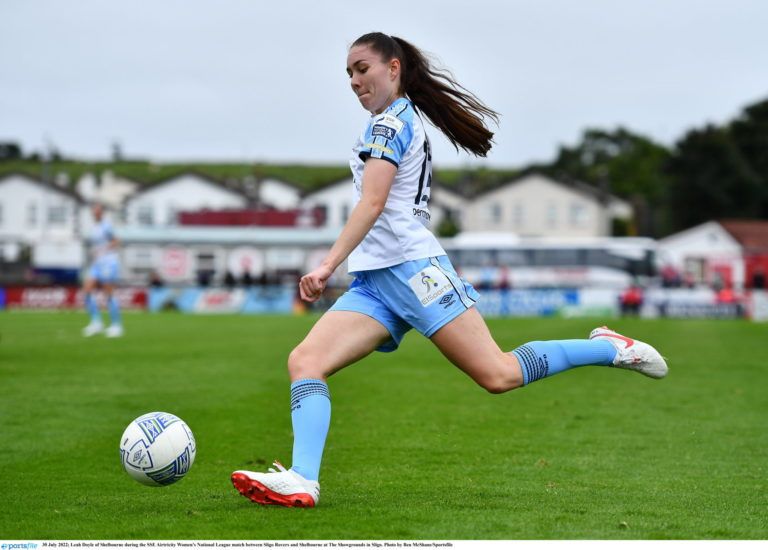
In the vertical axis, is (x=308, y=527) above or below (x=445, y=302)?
below

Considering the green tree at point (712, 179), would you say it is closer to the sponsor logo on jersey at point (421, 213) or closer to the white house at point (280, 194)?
the white house at point (280, 194)

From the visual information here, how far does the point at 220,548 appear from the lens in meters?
4.79

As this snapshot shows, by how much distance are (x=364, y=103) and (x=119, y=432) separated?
4.60m

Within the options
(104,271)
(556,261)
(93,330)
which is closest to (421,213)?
(104,271)

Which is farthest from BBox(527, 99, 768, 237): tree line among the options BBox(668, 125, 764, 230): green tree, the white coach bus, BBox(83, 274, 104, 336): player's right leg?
BBox(83, 274, 104, 336): player's right leg

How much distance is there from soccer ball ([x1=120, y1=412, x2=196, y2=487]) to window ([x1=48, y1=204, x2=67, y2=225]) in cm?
9518

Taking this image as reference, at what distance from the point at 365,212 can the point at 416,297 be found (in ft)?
1.66

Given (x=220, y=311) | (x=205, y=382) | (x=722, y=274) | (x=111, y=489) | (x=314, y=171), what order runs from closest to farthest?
1. (x=111, y=489)
2. (x=205, y=382)
3. (x=220, y=311)
4. (x=722, y=274)
5. (x=314, y=171)

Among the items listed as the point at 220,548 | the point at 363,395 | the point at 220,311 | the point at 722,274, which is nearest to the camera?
the point at 220,548

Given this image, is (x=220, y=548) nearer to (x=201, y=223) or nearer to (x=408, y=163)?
(x=408, y=163)

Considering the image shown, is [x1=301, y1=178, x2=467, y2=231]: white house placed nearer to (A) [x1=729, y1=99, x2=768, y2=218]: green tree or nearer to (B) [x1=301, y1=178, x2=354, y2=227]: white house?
(B) [x1=301, y1=178, x2=354, y2=227]: white house

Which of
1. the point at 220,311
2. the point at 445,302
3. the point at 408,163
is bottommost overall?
the point at 220,311

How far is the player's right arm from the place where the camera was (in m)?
5.89

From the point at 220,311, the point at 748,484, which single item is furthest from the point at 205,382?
the point at 220,311
